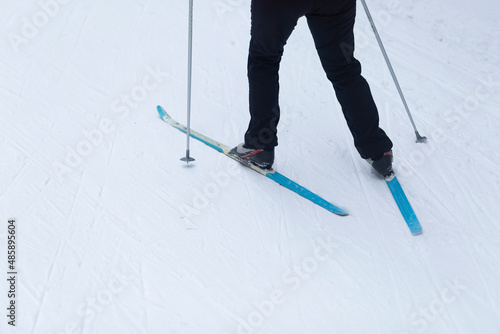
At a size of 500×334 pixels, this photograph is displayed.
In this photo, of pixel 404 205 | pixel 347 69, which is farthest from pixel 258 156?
pixel 404 205

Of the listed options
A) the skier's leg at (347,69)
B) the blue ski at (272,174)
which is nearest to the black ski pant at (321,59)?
the skier's leg at (347,69)

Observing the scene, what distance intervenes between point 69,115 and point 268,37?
180 cm

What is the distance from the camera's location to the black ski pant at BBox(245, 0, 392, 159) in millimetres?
2871

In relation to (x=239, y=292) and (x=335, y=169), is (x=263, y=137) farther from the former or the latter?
(x=239, y=292)

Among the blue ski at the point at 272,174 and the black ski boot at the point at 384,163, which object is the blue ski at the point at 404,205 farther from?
the blue ski at the point at 272,174

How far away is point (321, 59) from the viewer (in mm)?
3168

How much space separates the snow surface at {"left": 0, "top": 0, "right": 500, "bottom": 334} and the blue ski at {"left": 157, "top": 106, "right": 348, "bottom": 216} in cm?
5

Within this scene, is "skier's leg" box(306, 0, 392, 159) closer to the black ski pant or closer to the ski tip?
the black ski pant

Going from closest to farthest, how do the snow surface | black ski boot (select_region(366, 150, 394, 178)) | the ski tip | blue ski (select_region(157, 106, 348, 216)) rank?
the snow surface
blue ski (select_region(157, 106, 348, 216))
black ski boot (select_region(366, 150, 394, 178))
the ski tip

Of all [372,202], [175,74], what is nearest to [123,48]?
[175,74]

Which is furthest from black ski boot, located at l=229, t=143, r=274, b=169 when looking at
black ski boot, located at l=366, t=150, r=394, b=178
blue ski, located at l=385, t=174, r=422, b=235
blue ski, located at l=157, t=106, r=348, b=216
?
blue ski, located at l=385, t=174, r=422, b=235

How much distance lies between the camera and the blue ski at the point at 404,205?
3.01 metres

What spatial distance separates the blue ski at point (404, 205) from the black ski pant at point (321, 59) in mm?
215

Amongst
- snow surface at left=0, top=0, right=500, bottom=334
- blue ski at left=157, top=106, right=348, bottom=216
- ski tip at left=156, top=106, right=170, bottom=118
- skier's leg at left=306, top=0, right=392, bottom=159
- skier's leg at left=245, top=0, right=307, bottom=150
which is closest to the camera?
snow surface at left=0, top=0, right=500, bottom=334
